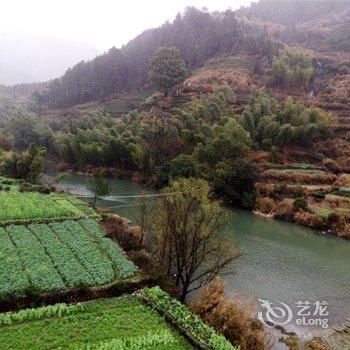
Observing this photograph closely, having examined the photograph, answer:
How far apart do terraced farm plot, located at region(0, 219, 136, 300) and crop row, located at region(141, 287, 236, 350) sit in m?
2.75

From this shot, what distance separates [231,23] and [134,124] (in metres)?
48.9

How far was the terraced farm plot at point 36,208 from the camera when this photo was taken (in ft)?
99.8

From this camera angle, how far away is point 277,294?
81.5 feet

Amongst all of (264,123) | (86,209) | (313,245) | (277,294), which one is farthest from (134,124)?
(277,294)

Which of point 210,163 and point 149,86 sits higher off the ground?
point 149,86

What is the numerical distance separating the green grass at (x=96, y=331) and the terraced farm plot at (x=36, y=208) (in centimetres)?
1318

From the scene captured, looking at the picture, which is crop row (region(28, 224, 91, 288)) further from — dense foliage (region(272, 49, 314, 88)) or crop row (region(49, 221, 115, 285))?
dense foliage (region(272, 49, 314, 88))

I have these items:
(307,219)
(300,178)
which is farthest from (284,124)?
(307,219)

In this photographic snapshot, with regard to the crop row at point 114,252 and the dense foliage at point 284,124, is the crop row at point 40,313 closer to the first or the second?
the crop row at point 114,252

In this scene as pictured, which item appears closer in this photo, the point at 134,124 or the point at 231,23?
the point at 134,124

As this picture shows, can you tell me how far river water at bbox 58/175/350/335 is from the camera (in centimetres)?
2448

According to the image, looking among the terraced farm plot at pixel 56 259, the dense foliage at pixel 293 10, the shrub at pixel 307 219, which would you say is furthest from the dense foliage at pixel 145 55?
the terraced farm plot at pixel 56 259

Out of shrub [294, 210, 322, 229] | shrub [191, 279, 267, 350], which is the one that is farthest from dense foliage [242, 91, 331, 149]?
shrub [191, 279, 267, 350]

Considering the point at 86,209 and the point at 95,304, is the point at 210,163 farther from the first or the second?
the point at 95,304
